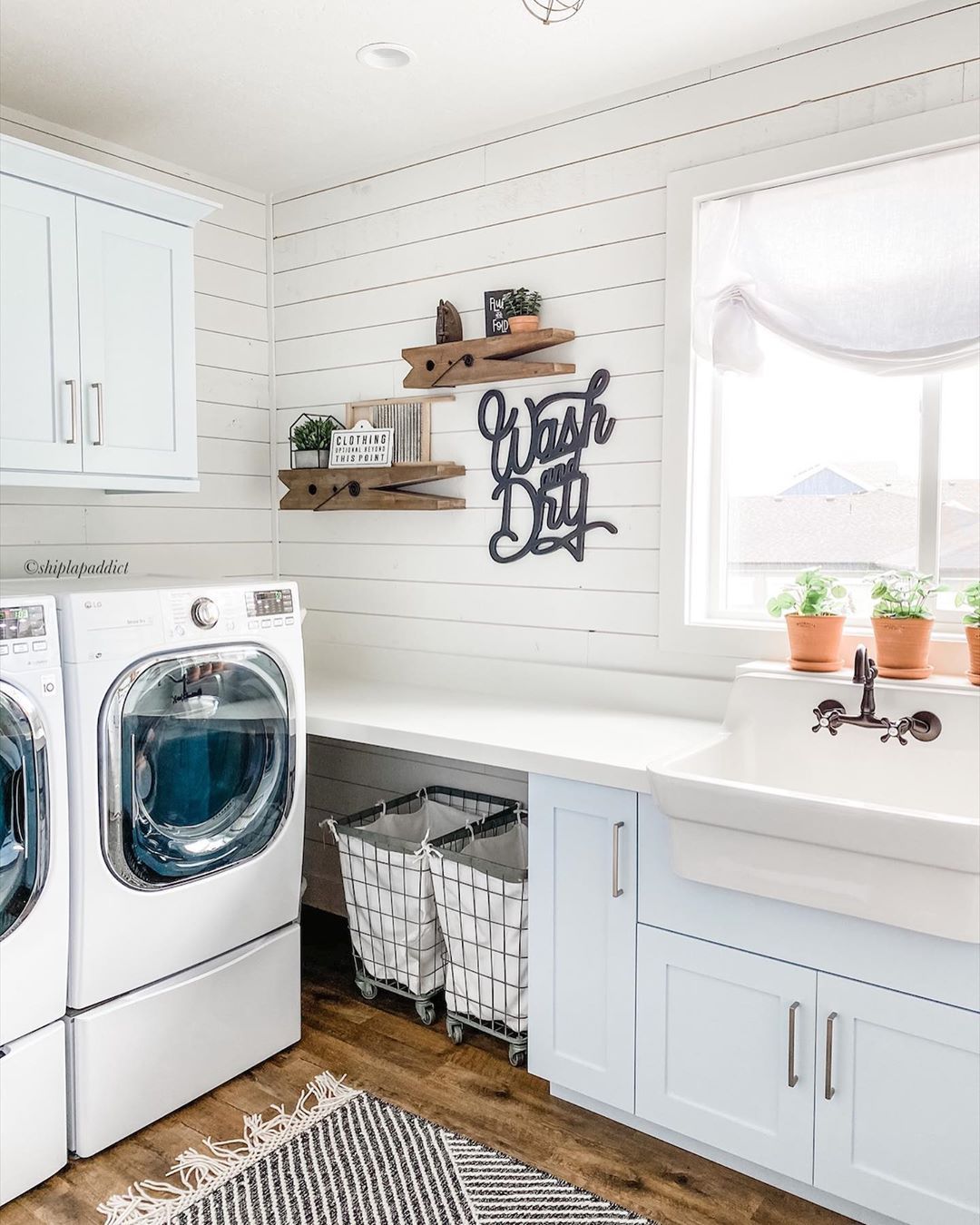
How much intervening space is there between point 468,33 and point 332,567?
1643mm

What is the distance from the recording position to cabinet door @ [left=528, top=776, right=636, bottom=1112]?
2.05m

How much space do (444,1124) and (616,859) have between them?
0.73m

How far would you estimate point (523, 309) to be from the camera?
8.82ft

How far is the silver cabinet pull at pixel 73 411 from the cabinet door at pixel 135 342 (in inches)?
1.1

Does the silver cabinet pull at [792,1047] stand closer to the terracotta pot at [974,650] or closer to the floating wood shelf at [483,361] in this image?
the terracotta pot at [974,650]

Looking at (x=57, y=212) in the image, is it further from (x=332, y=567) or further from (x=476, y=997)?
(x=476, y=997)

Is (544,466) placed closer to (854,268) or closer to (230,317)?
(854,268)

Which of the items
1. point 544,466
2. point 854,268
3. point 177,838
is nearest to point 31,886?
point 177,838

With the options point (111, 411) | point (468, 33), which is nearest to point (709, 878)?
point (111, 411)

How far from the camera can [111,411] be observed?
2.43 m

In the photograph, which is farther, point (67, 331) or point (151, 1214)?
point (67, 331)

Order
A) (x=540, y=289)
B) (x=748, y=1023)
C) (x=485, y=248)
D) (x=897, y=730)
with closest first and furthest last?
(x=748, y=1023) → (x=897, y=730) → (x=540, y=289) → (x=485, y=248)

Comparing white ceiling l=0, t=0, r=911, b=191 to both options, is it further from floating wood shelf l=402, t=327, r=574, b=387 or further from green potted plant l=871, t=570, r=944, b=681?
green potted plant l=871, t=570, r=944, b=681

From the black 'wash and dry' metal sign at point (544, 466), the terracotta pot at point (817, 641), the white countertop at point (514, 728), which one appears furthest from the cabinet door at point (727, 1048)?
the black 'wash and dry' metal sign at point (544, 466)
